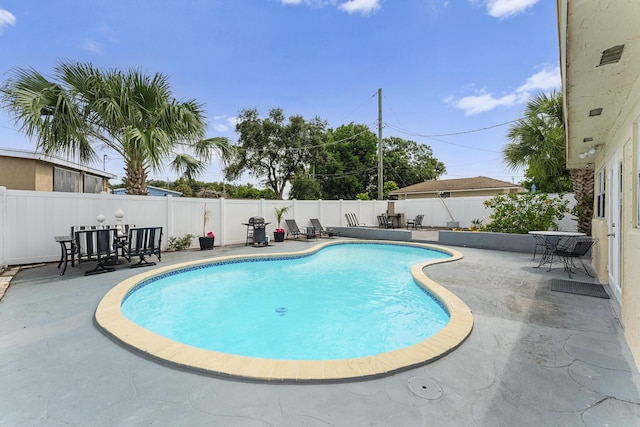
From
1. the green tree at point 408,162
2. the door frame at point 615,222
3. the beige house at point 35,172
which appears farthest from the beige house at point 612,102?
the green tree at point 408,162

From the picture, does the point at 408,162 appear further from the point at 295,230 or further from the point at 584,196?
the point at 584,196

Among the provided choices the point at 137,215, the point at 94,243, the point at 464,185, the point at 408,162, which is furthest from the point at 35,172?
the point at 408,162

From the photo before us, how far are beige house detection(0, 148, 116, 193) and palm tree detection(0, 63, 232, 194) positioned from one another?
2058 mm

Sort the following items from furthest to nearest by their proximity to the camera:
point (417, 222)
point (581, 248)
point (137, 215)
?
point (417, 222)
point (137, 215)
point (581, 248)

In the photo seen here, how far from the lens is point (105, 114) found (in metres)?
7.50

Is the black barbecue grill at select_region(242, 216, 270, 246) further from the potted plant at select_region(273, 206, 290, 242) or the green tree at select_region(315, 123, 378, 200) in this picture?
the green tree at select_region(315, 123, 378, 200)

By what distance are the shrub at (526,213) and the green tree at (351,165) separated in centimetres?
2078

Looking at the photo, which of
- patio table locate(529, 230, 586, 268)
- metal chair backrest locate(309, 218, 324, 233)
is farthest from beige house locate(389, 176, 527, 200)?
patio table locate(529, 230, 586, 268)

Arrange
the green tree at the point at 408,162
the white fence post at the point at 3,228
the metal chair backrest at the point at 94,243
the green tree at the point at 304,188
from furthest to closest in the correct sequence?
the green tree at the point at 408,162
the green tree at the point at 304,188
the white fence post at the point at 3,228
the metal chair backrest at the point at 94,243

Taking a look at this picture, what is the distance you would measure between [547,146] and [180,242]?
13.1 metres

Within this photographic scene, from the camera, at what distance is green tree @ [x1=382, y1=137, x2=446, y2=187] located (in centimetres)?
3550

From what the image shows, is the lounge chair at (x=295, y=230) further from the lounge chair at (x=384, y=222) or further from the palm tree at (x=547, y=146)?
the palm tree at (x=547, y=146)

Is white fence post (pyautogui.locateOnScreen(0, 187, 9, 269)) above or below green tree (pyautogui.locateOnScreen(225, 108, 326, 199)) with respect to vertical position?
below

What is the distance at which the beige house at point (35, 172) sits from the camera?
369 inches
